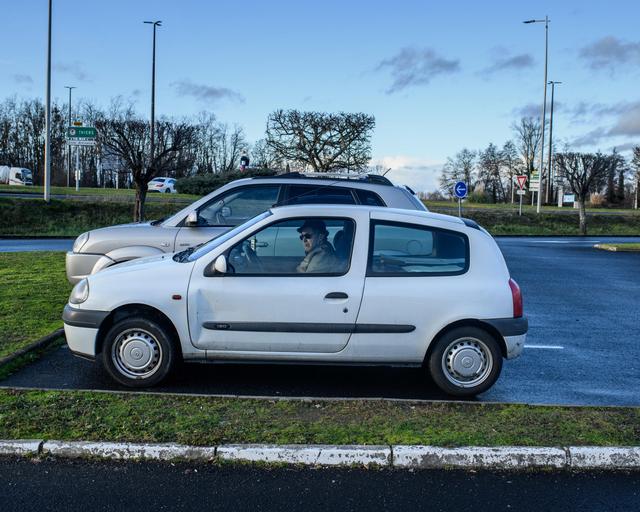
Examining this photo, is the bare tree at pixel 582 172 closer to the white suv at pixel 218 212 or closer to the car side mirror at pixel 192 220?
the white suv at pixel 218 212

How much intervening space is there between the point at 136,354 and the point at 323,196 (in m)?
3.57

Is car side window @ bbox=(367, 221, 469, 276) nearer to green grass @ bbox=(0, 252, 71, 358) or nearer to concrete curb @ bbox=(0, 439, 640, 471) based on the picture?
concrete curb @ bbox=(0, 439, 640, 471)

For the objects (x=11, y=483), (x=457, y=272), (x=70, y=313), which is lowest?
(x=11, y=483)

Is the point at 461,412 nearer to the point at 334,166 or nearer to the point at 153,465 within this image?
the point at 153,465

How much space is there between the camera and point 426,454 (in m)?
4.55

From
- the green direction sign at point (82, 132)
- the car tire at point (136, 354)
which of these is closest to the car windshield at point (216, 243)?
the car tire at point (136, 354)

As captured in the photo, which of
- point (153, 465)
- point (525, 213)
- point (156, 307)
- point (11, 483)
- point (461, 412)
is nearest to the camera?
point (11, 483)

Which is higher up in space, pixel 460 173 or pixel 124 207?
pixel 460 173

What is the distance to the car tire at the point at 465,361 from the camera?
5895 mm

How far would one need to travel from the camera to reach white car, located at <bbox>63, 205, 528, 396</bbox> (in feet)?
19.2

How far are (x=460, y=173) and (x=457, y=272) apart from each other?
7010 cm

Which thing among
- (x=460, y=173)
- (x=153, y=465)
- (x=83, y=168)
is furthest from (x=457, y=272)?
(x=460, y=173)

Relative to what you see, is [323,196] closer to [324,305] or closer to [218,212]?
[218,212]

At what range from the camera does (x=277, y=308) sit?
5840 mm
